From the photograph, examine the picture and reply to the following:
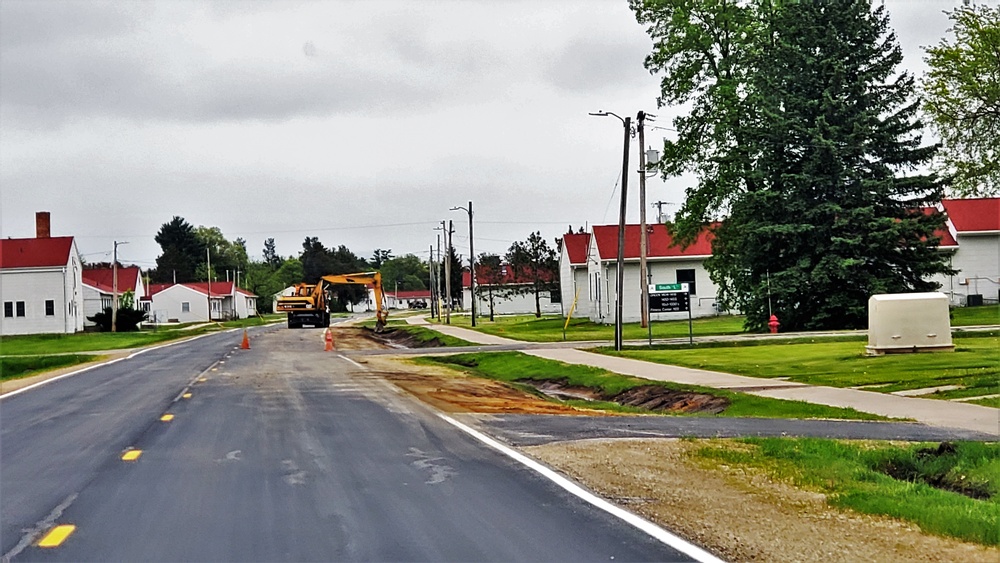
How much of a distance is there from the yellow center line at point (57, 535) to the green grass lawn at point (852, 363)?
13.9m

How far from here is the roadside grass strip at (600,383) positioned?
17891 mm

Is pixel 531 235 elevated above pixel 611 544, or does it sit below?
above

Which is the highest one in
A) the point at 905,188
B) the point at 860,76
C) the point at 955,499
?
the point at 860,76

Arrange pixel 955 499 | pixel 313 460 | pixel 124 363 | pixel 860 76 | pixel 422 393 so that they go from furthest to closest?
pixel 860 76
pixel 124 363
pixel 422 393
pixel 313 460
pixel 955 499

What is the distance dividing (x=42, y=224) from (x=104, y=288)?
1940 cm

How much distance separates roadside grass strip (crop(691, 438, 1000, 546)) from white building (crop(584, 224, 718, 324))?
52.6 metres

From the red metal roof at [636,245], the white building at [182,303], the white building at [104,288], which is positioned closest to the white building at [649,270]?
the red metal roof at [636,245]

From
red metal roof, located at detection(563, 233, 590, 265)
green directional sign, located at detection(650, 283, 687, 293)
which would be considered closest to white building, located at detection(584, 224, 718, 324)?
red metal roof, located at detection(563, 233, 590, 265)

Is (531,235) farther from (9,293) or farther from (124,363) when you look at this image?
(124,363)

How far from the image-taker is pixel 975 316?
156 ft

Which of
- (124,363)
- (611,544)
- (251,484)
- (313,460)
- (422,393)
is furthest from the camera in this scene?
(124,363)

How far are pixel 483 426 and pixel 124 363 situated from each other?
84.7 feet

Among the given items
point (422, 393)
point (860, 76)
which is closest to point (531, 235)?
point (860, 76)

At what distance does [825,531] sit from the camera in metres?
8.73
